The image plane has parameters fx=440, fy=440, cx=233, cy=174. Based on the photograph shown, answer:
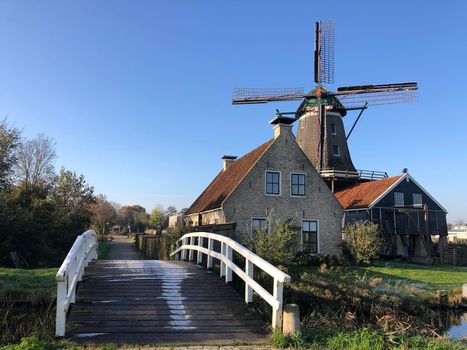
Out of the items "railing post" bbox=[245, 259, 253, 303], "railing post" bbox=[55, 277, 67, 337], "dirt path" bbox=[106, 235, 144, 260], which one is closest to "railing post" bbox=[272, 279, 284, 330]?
"railing post" bbox=[245, 259, 253, 303]

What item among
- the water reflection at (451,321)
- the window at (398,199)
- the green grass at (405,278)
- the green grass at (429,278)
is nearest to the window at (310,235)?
the green grass at (405,278)

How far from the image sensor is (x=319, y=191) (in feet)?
72.8

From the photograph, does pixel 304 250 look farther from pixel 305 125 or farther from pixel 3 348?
pixel 3 348

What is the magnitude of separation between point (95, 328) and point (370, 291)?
27.2ft

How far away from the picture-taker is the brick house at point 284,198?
67.8 feet

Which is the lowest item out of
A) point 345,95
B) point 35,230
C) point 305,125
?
point 35,230

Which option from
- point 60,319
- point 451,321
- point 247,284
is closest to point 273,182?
point 451,321

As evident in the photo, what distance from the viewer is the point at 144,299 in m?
7.59

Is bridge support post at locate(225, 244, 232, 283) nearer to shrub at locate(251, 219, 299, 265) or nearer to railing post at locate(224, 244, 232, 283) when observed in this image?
railing post at locate(224, 244, 232, 283)

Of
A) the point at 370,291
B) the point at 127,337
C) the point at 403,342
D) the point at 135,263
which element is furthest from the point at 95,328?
the point at 370,291

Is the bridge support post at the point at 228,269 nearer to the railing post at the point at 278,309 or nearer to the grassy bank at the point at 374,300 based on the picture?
the grassy bank at the point at 374,300

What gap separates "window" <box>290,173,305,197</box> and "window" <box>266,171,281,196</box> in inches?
27.6

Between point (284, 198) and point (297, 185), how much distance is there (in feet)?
3.29

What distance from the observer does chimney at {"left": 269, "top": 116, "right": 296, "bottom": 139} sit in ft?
70.6
